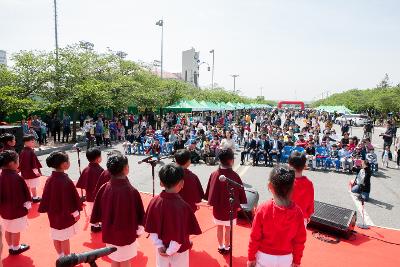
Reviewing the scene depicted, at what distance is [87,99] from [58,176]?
1660 cm

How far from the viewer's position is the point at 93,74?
26.0 metres

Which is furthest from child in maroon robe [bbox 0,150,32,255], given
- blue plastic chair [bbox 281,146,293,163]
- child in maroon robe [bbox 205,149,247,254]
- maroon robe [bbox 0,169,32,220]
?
blue plastic chair [bbox 281,146,293,163]

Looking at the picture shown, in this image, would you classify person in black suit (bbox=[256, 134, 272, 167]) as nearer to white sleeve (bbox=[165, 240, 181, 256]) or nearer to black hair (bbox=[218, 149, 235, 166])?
black hair (bbox=[218, 149, 235, 166])

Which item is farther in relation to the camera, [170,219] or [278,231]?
[170,219]

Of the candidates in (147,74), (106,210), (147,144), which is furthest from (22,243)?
(147,74)

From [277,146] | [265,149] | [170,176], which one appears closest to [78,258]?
[170,176]

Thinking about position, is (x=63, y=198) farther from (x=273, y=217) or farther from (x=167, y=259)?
(x=273, y=217)

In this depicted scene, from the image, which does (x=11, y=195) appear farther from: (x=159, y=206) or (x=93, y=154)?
(x=159, y=206)

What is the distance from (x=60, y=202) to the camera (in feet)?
15.1

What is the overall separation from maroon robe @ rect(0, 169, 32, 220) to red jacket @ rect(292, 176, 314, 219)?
14.3 ft

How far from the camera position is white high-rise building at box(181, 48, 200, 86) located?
99.0 meters

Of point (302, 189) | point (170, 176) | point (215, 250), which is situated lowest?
point (215, 250)

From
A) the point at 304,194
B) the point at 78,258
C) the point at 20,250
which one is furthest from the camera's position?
the point at 20,250

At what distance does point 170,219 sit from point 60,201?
2.10 m
